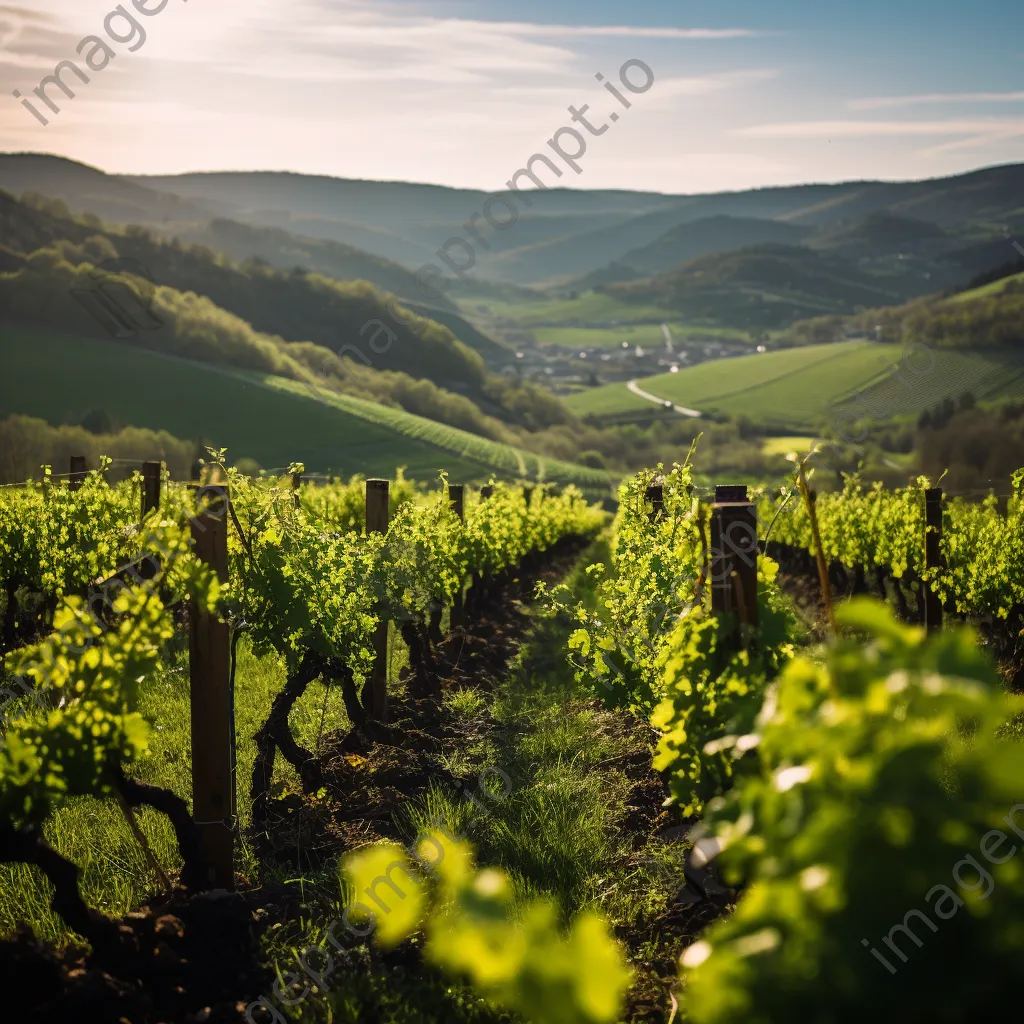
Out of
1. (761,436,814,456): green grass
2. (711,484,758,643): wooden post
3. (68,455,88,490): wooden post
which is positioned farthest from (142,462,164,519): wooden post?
(761,436,814,456): green grass

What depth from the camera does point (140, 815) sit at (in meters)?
5.73

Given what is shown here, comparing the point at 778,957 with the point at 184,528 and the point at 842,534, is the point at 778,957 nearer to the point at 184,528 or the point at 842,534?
the point at 184,528

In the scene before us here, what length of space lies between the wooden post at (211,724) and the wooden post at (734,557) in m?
2.23

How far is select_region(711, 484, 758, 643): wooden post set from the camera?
399cm

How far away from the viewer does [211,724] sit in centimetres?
464

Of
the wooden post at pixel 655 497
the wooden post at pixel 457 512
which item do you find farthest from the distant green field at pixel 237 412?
the wooden post at pixel 655 497

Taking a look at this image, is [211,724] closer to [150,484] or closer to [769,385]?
[150,484]

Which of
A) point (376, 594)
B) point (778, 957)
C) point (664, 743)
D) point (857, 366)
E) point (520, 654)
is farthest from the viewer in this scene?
point (857, 366)

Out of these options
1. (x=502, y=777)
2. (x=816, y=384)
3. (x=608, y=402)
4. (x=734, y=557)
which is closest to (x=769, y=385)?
(x=816, y=384)

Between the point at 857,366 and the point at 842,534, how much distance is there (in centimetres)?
10744

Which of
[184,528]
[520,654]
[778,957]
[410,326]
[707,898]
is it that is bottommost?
[520,654]

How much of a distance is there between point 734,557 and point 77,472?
10.6m

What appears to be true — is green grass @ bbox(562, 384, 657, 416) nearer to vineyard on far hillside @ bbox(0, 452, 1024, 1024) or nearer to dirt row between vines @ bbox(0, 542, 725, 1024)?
vineyard on far hillside @ bbox(0, 452, 1024, 1024)

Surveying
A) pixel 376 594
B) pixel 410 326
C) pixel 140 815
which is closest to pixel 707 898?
pixel 140 815
